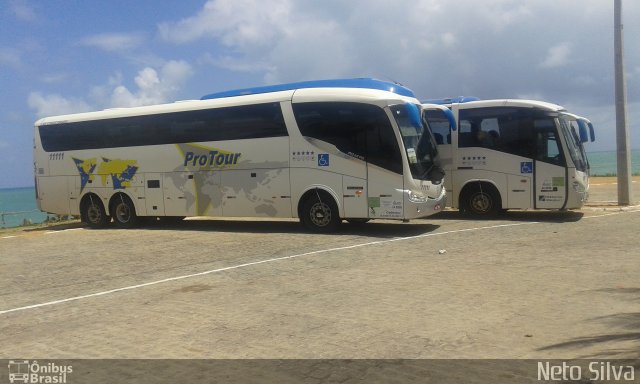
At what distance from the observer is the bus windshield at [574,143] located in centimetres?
1538

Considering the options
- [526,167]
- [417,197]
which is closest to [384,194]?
[417,197]

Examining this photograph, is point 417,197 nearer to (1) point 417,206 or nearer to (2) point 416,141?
(1) point 417,206

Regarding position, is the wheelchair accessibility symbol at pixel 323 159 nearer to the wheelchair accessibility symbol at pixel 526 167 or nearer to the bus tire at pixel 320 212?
the bus tire at pixel 320 212

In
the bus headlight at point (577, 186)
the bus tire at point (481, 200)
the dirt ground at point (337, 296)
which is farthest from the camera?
the bus tire at point (481, 200)

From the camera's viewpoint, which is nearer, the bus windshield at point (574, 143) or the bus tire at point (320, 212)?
the bus tire at point (320, 212)

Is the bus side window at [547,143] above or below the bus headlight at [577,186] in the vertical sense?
above

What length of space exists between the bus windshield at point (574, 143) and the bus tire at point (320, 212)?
6353 mm

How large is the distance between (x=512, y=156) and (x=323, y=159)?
533cm

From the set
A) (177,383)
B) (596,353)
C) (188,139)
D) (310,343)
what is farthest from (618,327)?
(188,139)

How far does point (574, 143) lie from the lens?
15680 mm

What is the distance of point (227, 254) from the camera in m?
11.8

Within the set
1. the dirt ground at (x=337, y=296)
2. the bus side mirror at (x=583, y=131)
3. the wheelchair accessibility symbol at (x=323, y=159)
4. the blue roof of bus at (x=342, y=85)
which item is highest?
the blue roof of bus at (x=342, y=85)

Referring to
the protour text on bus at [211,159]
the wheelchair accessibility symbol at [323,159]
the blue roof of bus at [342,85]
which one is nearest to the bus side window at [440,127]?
the blue roof of bus at [342,85]

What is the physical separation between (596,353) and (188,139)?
1293cm
